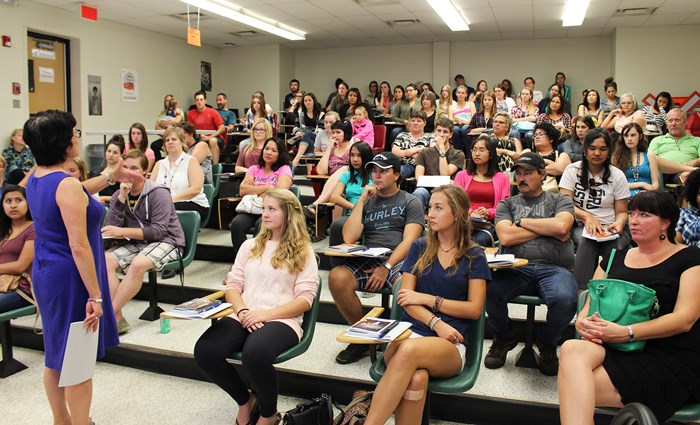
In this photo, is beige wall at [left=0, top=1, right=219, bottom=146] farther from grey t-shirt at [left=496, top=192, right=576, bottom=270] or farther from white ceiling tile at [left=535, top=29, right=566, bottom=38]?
grey t-shirt at [left=496, top=192, right=576, bottom=270]

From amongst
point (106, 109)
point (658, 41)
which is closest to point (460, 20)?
point (658, 41)

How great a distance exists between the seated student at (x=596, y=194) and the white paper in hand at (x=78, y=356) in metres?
2.51

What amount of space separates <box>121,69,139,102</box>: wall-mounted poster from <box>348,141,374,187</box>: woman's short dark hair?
273 inches

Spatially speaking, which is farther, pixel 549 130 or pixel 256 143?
pixel 256 143

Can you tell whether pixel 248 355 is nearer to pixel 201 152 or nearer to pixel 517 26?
pixel 201 152

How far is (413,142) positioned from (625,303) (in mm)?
3686

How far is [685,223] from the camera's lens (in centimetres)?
270

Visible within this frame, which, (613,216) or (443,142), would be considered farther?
(443,142)

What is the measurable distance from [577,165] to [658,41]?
26.4 ft

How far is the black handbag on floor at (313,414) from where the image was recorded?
2.15 metres

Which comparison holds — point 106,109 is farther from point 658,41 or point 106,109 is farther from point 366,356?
point 658,41

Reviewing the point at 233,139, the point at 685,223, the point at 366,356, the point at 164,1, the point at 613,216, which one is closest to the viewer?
the point at 685,223

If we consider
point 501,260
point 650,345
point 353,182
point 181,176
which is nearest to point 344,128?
point 353,182

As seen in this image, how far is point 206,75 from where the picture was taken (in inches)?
467
